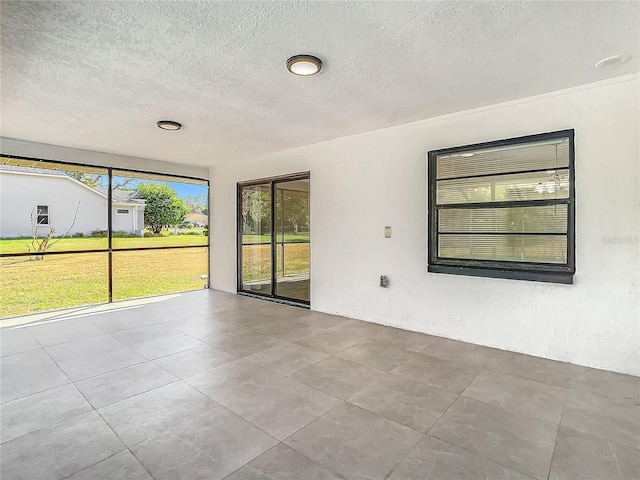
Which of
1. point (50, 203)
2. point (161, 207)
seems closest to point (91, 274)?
point (50, 203)

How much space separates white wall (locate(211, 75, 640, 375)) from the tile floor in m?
0.33

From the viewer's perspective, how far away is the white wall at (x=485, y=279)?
2881mm

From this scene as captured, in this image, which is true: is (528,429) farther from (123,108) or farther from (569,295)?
(123,108)

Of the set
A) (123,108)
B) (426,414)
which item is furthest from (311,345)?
(123,108)

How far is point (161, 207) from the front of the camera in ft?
23.3

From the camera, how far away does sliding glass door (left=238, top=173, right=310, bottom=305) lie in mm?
5562

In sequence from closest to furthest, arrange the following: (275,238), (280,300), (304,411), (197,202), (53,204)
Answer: (304,411)
(53,204)
(280,300)
(275,238)
(197,202)

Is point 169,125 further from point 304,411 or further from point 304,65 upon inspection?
point 304,411

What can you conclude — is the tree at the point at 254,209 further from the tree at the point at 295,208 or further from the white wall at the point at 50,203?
the white wall at the point at 50,203

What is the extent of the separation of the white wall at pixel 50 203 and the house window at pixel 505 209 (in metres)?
5.65

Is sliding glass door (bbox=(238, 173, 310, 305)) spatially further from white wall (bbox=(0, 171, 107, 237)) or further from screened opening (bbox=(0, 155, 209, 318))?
white wall (bbox=(0, 171, 107, 237))

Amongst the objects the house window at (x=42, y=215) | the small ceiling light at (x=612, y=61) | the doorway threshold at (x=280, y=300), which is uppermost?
the small ceiling light at (x=612, y=61)

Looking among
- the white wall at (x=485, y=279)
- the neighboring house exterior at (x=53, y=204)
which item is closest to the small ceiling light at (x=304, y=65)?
the white wall at (x=485, y=279)

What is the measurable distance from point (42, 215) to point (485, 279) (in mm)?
6667
